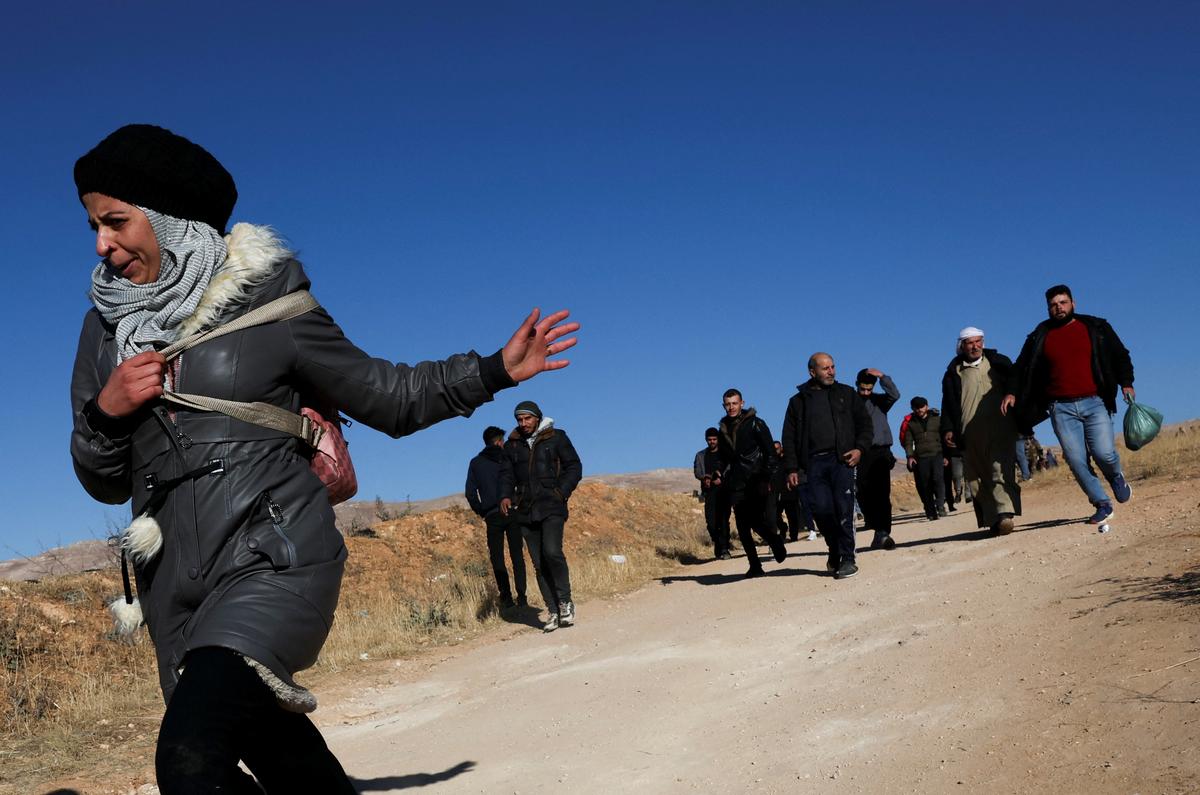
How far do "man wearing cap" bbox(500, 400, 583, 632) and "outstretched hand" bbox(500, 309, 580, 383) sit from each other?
345 inches

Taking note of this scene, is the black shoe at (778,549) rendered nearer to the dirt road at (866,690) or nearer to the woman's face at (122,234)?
the dirt road at (866,690)

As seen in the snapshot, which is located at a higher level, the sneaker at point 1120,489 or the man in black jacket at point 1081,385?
the man in black jacket at point 1081,385

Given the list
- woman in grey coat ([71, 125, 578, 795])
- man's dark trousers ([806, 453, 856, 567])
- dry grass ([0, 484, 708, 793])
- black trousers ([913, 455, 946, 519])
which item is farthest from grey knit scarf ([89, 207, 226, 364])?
black trousers ([913, 455, 946, 519])

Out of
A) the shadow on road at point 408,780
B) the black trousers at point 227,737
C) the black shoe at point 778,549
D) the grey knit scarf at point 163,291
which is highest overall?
the grey knit scarf at point 163,291

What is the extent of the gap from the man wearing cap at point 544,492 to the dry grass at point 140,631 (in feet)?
4.28

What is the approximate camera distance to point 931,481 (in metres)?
18.2

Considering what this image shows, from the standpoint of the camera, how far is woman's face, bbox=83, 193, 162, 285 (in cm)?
344

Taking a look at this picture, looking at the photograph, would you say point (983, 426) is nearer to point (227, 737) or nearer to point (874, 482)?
point (874, 482)

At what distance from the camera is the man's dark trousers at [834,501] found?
11.8 meters

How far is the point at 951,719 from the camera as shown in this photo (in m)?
5.61

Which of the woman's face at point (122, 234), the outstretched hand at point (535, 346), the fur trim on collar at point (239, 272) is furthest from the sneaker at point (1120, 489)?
the woman's face at point (122, 234)

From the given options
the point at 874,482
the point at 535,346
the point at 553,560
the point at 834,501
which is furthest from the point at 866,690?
the point at 874,482

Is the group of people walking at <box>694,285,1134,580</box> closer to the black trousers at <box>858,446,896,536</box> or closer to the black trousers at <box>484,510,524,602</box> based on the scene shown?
the black trousers at <box>858,446,896,536</box>

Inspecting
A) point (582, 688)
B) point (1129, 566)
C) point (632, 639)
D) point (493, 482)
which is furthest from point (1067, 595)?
point (493, 482)
